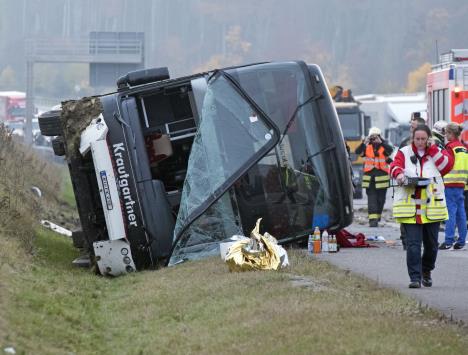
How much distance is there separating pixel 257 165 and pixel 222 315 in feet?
17.6

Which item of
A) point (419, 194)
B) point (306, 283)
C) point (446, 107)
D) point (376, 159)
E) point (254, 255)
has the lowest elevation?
point (376, 159)

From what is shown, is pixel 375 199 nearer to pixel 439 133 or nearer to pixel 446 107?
pixel 446 107

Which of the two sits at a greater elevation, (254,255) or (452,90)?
(254,255)

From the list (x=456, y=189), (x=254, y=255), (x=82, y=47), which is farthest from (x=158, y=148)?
(x=82, y=47)

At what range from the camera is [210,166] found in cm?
1484

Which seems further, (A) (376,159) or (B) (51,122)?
(A) (376,159)

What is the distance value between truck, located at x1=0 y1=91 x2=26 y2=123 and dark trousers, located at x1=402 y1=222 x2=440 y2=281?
3099 inches

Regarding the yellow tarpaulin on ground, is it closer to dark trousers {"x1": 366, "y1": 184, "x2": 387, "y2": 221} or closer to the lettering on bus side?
the lettering on bus side

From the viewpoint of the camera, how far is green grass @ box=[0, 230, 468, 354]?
834cm

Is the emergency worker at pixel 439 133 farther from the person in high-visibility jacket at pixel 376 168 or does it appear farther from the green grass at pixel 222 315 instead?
the green grass at pixel 222 315

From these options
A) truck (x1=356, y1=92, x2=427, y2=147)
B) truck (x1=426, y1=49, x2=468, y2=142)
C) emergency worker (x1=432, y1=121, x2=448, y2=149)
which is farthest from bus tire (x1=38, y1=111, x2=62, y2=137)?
truck (x1=356, y1=92, x2=427, y2=147)

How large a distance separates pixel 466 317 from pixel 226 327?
2.14 m

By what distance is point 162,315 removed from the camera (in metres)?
10.5

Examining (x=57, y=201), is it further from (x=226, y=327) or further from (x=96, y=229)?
(x=226, y=327)
